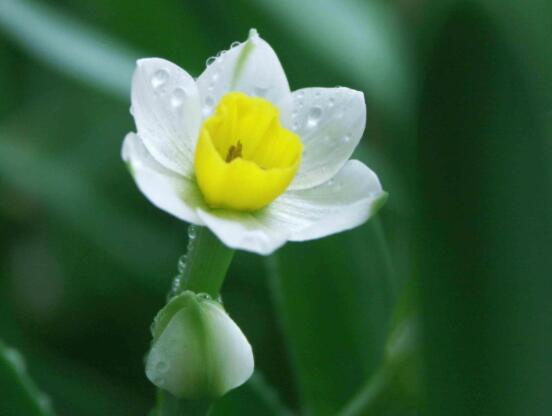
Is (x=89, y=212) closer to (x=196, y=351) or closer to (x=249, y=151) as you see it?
(x=249, y=151)

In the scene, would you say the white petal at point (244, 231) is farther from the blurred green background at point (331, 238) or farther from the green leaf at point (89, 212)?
the green leaf at point (89, 212)

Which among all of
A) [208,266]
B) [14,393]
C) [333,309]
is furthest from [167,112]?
[333,309]

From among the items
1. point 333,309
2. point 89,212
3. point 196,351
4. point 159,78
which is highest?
point 159,78

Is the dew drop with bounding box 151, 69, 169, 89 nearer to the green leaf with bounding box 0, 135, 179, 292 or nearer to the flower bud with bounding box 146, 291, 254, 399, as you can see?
the flower bud with bounding box 146, 291, 254, 399

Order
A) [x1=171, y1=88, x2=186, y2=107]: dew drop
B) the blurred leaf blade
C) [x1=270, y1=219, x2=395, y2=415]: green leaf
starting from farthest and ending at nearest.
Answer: the blurred leaf blade
[x1=270, y1=219, x2=395, y2=415]: green leaf
[x1=171, y1=88, x2=186, y2=107]: dew drop

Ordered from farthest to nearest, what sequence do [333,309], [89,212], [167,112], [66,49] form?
[89,212] < [66,49] < [333,309] < [167,112]

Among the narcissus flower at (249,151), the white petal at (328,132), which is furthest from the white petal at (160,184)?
the white petal at (328,132)

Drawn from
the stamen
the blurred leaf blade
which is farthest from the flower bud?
the blurred leaf blade

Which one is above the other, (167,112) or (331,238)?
(167,112)
